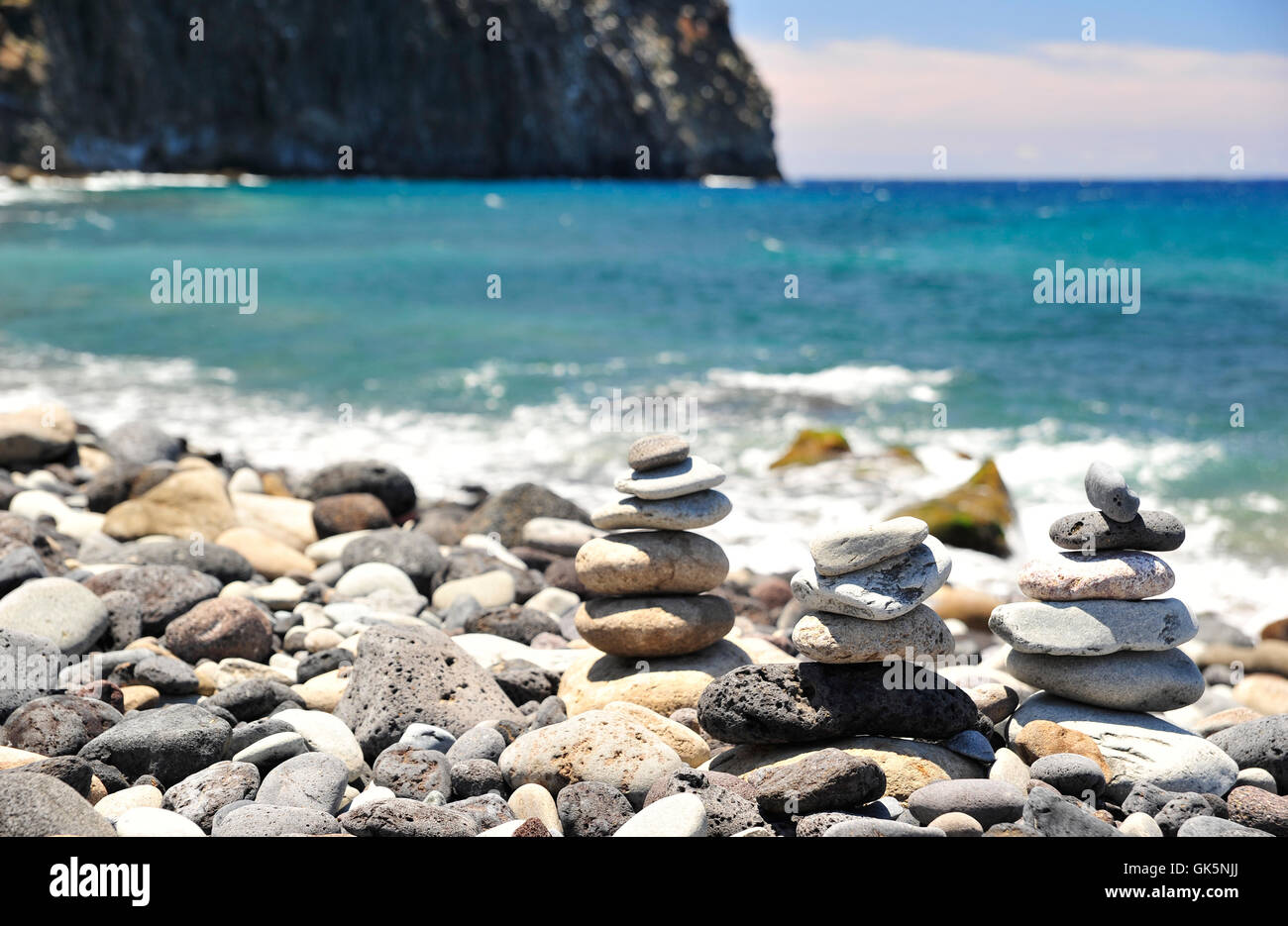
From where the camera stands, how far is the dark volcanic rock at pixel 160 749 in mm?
4758

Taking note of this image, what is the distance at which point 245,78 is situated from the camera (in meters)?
99.1

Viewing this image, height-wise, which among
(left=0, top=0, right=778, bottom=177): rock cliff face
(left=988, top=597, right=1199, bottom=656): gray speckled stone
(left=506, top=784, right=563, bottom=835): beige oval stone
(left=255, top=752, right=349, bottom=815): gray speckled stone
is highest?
(left=0, top=0, right=778, bottom=177): rock cliff face

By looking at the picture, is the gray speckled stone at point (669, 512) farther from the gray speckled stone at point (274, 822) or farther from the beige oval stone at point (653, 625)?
the gray speckled stone at point (274, 822)

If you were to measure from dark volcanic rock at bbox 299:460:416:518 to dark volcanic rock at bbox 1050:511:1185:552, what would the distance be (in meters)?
7.27

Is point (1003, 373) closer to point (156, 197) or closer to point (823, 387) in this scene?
point (823, 387)

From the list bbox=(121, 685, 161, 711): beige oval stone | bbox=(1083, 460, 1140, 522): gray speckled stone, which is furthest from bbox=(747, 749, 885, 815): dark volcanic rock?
bbox=(121, 685, 161, 711): beige oval stone

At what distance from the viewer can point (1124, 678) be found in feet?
16.3

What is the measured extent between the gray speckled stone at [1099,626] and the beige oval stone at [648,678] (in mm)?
1588

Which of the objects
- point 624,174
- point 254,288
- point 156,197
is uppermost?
point 624,174

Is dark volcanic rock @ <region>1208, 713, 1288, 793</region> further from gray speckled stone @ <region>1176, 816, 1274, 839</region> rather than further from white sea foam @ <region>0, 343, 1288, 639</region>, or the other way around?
white sea foam @ <region>0, 343, 1288, 639</region>

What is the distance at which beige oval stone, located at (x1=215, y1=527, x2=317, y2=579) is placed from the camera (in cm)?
841
